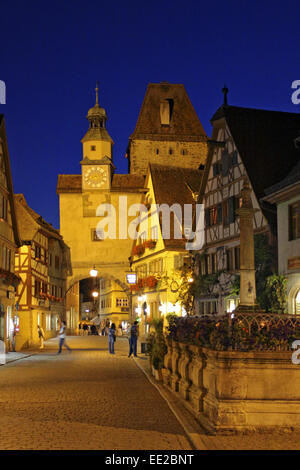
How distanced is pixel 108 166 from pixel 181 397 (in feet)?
146

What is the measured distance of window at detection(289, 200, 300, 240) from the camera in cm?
2461

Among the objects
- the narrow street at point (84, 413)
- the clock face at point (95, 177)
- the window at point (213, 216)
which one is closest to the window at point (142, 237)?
the clock face at point (95, 177)

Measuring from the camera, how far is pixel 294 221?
25.0m

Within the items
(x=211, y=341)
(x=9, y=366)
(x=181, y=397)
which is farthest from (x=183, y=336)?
(x=9, y=366)

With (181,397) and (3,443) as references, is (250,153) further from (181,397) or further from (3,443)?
(3,443)

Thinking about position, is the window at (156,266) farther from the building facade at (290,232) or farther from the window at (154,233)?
the building facade at (290,232)

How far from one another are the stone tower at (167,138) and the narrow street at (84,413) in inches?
1664

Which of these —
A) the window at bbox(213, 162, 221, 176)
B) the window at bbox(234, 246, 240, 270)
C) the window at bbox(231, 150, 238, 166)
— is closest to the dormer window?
the window at bbox(213, 162, 221, 176)

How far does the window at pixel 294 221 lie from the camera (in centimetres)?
2461

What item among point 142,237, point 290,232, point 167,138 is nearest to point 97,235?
point 142,237

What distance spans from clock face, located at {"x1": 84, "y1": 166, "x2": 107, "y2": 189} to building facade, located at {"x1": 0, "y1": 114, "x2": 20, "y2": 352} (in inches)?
848

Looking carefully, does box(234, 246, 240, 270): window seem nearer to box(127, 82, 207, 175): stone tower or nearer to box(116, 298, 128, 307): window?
box(127, 82, 207, 175): stone tower

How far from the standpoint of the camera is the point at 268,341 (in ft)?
35.1

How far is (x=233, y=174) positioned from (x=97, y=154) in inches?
1097
